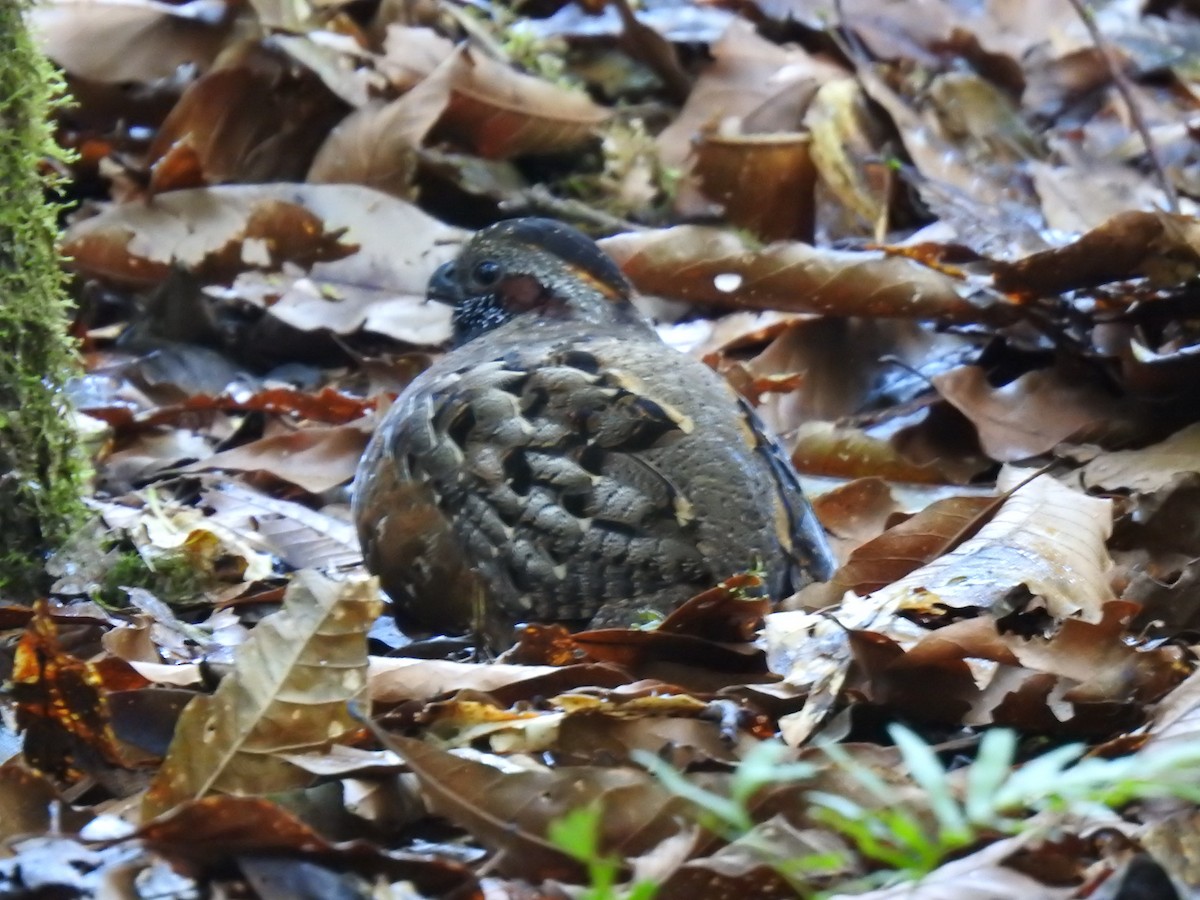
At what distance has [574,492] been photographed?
14.2 feet

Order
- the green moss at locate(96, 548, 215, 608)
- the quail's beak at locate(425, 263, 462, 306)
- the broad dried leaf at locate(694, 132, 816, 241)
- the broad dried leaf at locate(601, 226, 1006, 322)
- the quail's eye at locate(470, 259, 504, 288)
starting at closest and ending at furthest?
1. the green moss at locate(96, 548, 215, 608)
2. the quail's eye at locate(470, 259, 504, 288)
3. the quail's beak at locate(425, 263, 462, 306)
4. the broad dried leaf at locate(601, 226, 1006, 322)
5. the broad dried leaf at locate(694, 132, 816, 241)

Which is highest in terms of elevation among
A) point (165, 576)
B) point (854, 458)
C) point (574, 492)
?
point (574, 492)

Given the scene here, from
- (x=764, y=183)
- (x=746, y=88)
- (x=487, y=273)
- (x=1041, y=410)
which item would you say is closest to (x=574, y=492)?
(x=487, y=273)

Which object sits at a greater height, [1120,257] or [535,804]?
[535,804]

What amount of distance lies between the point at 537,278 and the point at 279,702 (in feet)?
8.34

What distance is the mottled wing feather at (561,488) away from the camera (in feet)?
14.0

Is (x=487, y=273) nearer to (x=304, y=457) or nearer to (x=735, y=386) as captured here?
(x=304, y=457)

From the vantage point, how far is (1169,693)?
132 inches

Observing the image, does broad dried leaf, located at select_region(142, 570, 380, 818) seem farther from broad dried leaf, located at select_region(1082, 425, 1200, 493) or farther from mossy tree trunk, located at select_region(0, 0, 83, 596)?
broad dried leaf, located at select_region(1082, 425, 1200, 493)

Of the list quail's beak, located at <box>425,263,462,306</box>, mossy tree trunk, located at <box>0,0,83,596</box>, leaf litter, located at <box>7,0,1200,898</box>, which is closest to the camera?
leaf litter, located at <box>7,0,1200,898</box>

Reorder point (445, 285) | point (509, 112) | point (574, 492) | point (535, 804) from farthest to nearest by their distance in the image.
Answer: point (509, 112) < point (445, 285) < point (574, 492) < point (535, 804)

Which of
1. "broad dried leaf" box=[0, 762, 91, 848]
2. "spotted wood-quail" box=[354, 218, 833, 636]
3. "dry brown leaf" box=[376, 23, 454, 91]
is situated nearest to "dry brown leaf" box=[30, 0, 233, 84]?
"dry brown leaf" box=[376, 23, 454, 91]

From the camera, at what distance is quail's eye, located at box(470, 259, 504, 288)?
5.51 meters

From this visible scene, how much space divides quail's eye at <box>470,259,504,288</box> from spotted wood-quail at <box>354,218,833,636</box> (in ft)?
2.06
